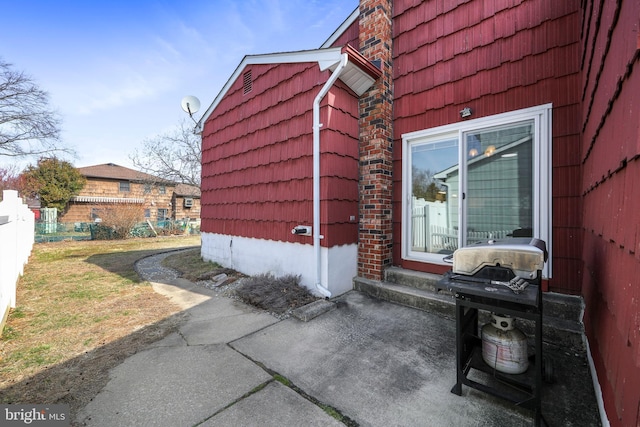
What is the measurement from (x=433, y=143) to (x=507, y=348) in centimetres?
281

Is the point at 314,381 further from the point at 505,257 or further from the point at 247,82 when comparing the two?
the point at 247,82

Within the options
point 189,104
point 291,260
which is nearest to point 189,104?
point 189,104

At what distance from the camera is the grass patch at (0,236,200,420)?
2053 millimetres

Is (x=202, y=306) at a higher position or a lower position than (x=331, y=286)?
lower

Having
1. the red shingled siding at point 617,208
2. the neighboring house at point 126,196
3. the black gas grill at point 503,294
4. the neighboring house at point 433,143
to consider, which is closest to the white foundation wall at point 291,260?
the neighboring house at point 433,143

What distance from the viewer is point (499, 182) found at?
10.6 ft

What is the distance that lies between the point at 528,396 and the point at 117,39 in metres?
11.4

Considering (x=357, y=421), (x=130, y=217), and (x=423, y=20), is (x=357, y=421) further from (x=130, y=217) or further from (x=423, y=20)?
(x=130, y=217)

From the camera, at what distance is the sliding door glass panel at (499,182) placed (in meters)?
3.07

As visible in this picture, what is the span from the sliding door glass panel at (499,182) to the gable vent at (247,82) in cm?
425

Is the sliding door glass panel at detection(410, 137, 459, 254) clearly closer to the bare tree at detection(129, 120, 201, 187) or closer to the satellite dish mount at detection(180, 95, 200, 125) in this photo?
the satellite dish mount at detection(180, 95, 200, 125)

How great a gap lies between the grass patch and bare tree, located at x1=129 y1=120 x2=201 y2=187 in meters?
11.1

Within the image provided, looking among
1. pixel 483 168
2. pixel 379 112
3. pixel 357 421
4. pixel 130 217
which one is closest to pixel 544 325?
pixel 483 168

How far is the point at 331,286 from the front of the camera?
12.3 feet
